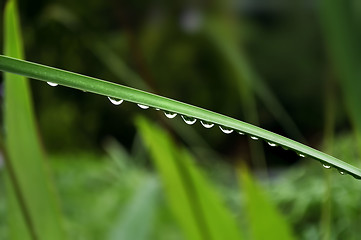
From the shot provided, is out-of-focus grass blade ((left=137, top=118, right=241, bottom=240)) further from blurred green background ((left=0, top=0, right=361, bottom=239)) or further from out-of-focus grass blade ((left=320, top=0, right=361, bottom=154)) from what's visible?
blurred green background ((left=0, top=0, right=361, bottom=239))

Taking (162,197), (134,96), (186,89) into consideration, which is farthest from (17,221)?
(186,89)

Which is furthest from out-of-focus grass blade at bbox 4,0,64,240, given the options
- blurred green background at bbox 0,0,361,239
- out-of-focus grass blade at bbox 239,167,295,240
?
blurred green background at bbox 0,0,361,239

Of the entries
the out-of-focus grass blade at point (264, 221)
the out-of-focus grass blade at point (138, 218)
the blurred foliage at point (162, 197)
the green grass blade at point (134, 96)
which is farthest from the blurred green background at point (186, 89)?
the green grass blade at point (134, 96)

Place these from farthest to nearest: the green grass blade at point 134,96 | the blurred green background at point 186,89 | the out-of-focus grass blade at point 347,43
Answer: the blurred green background at point 186,89 < the out-of-focus grass blade at point 347,43 < the green grass blade at point 134,96

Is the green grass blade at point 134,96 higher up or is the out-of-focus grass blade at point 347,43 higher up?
the out-of-focus grass blade at point 347,43

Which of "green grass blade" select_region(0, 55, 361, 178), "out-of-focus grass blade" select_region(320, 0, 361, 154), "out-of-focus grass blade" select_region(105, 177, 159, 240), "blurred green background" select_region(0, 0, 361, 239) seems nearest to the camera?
Result: "green grass blade" select_region(0, 55, 361, 178)

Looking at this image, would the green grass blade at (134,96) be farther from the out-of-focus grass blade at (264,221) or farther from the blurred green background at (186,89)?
the blurred green background at (186,89)
